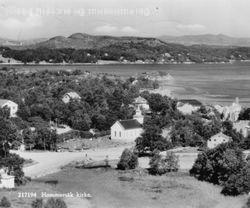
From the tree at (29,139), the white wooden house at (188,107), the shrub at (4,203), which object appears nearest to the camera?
the shrub at (4,203)

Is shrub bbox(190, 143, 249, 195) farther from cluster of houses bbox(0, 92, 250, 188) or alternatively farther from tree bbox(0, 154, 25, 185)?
tree bbox(0, 154, 25, 185)

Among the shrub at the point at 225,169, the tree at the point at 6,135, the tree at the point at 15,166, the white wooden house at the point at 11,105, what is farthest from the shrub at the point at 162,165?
the white wooden house at the point at 11,105

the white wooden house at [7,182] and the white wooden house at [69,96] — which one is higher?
the white wooden house at [69,96]

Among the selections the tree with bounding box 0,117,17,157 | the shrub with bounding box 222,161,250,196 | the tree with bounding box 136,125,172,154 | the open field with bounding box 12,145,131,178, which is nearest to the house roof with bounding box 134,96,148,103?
the open field with bounding box 12,145,131,178

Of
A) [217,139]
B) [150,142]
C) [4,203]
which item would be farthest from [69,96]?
[4,203]

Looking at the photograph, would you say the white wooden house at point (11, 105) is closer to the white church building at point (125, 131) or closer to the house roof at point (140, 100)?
the white church building at point (125, 131)

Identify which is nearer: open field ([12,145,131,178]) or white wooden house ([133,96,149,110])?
open field ([12,145,131,178])

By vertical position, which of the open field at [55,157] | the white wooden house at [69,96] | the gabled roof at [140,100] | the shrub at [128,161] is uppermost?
the white wooden house at [69,96]

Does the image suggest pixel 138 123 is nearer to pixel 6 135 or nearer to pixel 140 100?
pixel 6 135

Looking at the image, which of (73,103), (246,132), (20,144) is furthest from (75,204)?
(73,103)
